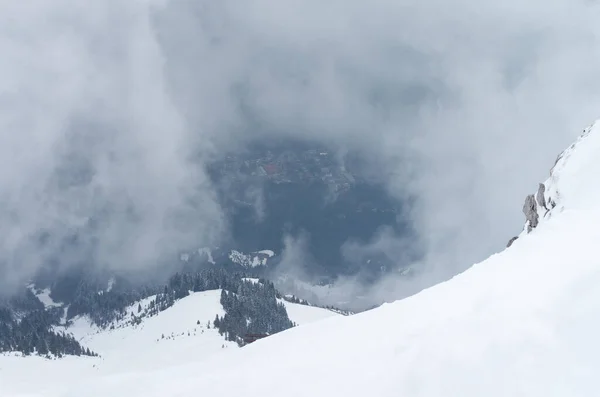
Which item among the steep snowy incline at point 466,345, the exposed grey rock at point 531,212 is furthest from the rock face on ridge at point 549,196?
the steep snowy incline at point 466,345

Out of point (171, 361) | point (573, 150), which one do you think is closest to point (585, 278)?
point (573, 150)

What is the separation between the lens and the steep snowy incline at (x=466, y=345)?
63.2ft

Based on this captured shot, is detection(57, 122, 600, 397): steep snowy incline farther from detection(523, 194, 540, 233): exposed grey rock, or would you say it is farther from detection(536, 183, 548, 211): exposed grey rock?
detection(523, 194, 540, 233): exposed grey rock

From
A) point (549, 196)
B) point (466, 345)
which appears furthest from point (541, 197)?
point (466, 345)

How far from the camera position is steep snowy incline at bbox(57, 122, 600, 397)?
758 inches

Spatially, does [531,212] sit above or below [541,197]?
below

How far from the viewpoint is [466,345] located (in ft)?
71.7

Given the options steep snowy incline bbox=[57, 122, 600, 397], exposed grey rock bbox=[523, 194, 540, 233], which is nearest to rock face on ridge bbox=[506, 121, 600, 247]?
exposed grey rock bbox=[523, 194, 540, 233]

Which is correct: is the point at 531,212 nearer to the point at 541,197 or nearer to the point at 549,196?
the point at 541,197

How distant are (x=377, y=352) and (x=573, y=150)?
1873 inches

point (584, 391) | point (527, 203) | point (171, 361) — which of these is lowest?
point (584, 391)

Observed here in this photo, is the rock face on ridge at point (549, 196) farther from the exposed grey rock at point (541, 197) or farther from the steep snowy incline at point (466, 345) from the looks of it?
the steep snowy incline at point (466, 345)

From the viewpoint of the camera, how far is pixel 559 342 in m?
19.4

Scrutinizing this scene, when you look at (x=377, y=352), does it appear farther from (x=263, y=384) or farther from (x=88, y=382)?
(x=88, y=382)
